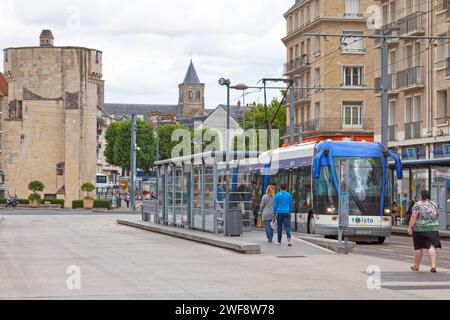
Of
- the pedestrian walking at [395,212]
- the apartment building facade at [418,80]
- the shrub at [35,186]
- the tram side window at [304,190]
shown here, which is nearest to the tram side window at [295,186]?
the tram side window at [304,190]

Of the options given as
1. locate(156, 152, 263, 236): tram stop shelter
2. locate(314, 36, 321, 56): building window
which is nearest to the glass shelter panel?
locate(156, 152, 263, 236): tram stop shelter

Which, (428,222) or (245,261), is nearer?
(428,222)

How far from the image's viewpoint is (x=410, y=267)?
66.5 feet

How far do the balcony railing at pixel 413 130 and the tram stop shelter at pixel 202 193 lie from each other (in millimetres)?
15814

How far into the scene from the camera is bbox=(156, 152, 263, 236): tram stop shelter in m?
31.4

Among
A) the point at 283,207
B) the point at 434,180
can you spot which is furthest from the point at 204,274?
the point at 434,180

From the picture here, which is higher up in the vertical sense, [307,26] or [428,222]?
[307,26]

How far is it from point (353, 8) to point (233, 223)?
164 ft

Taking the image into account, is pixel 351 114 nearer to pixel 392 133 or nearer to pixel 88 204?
pixel 392 133

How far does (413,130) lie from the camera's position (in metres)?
55.8

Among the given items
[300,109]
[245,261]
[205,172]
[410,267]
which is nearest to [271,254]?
[245,261]

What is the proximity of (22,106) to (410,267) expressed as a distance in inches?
3593

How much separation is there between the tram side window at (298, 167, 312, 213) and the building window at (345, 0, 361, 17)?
44050 millimetres
